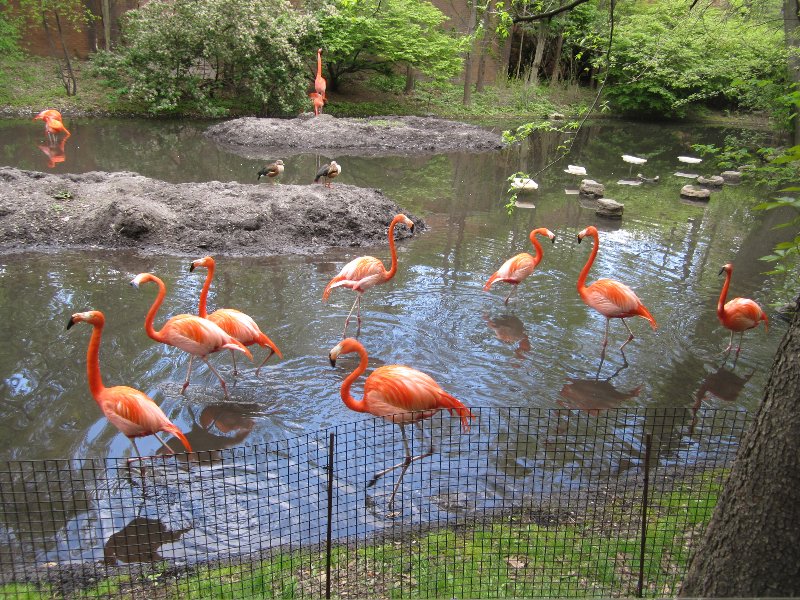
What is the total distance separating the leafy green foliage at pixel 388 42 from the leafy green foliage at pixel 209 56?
123 centimetres

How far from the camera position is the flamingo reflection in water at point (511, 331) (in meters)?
6.88

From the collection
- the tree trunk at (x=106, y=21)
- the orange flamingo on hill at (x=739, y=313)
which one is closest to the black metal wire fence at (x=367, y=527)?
the orange flamingo on hill at (x=739, y=313)

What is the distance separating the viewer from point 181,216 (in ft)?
32.4

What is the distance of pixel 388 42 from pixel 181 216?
14951 mm

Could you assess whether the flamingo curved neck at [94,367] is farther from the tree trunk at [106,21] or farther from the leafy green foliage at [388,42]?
the tree trunk at [106,21]

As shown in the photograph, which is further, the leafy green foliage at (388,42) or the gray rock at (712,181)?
the leafy green foliage at (388,42)

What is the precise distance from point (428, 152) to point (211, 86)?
7616mm

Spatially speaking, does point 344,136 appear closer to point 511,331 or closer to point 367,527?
point 511,331

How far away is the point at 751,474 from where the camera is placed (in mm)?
2395

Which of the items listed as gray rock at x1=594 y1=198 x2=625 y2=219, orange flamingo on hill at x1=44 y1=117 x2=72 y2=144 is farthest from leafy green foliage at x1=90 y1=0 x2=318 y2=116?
gray rock at x1=594 y1=198 x2=625 y2=219

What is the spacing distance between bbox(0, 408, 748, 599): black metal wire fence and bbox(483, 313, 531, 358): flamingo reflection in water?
1.80m

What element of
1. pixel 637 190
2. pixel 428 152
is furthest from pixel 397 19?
pixel 637 190

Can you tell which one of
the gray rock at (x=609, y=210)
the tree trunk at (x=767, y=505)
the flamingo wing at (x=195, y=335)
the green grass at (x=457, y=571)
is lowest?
the green grass at (x=457, y=571)

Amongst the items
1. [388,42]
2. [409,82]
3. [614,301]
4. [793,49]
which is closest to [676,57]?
[409,82]
